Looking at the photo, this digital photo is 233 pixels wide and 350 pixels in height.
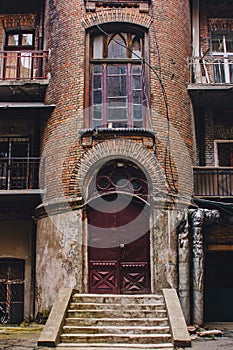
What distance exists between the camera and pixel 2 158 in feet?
45.9

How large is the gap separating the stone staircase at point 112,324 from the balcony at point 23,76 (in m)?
6.85

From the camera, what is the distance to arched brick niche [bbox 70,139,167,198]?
501 inches

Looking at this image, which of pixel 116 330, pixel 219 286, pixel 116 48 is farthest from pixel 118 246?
pixel 116 48

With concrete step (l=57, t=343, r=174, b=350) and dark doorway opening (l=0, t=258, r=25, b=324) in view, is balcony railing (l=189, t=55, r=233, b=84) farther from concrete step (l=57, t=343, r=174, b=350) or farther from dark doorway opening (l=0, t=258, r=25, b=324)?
concrete step (l=57, t=343, r=174, b=350)

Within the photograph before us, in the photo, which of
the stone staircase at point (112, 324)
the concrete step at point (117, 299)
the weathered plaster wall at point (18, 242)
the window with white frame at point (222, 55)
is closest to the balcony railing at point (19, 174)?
the weathered plaster wall at point (18, 242)

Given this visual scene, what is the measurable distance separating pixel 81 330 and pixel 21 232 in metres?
5.45

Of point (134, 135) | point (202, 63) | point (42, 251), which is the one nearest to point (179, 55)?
point (202, 63)

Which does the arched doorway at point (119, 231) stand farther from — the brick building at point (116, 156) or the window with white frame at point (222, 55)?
the window with white frame at point (222, 55)

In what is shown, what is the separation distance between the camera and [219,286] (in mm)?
14703

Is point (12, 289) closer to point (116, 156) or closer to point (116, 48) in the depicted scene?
point (116, 156)

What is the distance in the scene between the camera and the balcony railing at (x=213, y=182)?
1417cm

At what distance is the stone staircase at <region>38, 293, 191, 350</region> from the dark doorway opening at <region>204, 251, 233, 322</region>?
12.5 feet

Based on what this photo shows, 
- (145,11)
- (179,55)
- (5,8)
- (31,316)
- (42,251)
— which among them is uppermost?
(5,8)

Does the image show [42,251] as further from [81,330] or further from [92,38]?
[92,38]
